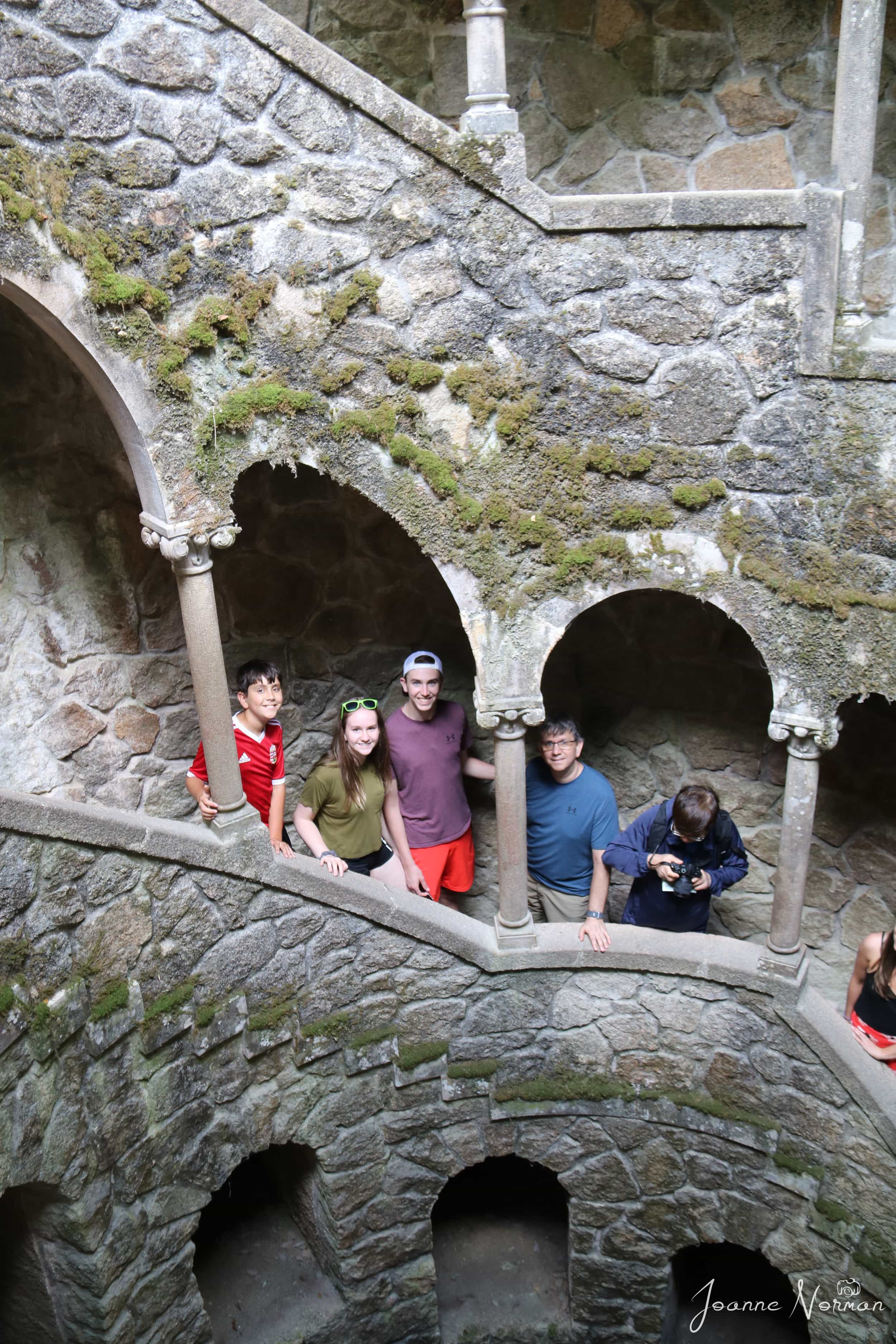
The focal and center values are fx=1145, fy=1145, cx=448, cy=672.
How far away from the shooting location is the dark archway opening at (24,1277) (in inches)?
168

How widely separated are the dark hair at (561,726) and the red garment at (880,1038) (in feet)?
5.38

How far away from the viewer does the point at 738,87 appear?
5258mm

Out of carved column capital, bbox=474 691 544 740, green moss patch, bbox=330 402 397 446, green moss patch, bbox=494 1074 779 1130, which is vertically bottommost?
green moss patch, bbox=494 1074 779 1130

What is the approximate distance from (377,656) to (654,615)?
1.44 metres

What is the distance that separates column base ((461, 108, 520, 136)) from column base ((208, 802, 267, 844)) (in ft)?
8.59

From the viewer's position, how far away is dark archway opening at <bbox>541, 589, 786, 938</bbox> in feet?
18.0

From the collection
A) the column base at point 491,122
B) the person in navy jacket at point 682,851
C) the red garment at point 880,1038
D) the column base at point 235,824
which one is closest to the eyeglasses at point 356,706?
the column base at point 235,824

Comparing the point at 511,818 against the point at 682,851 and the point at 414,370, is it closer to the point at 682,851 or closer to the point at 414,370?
the point at 682,851

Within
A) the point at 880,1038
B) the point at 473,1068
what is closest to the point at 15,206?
the point at 473,1068

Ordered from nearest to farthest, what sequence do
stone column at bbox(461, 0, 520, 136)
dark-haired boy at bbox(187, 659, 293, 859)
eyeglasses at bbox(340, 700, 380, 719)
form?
1. stone column at bbox(461, 0, 520, 136)
2. dark-haired boy at bbox(187, 659, 293, 859)
3. eyeglasses at bbox(340, 700, 380, 719)

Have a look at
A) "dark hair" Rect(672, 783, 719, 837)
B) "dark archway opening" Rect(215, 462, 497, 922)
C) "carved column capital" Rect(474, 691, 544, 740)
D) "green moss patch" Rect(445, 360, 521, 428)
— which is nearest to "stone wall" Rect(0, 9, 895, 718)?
"green moss patch" Rect(445, 360, 521, 428)

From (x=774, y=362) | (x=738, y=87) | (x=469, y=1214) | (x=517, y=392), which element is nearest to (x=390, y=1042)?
(x=469, y=1214)

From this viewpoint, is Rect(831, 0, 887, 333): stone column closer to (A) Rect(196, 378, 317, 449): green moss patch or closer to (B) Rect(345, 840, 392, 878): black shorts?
(A) Rect(196, 378, 317, 449): green moss patch

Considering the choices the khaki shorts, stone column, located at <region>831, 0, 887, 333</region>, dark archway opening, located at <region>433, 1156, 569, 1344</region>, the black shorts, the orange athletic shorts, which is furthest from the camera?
dark archway opening, located at <region>433, 1156, 569, 1344</region>
